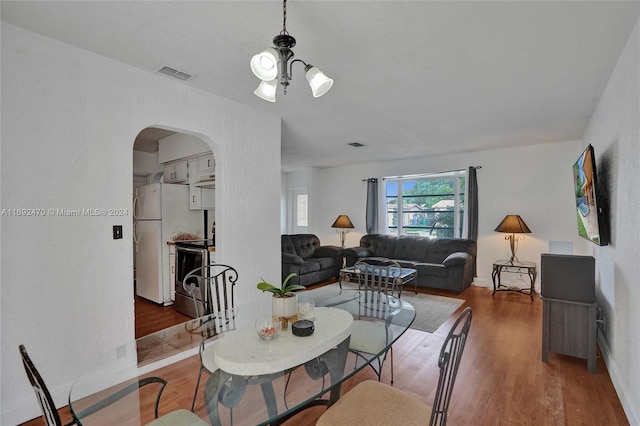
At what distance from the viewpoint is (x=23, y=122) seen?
1.99m

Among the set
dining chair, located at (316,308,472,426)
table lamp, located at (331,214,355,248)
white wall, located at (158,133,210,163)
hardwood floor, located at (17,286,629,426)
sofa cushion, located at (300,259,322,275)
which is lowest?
hardwood floor, located at (17,286,629,426)

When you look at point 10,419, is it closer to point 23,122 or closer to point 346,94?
point 23,122

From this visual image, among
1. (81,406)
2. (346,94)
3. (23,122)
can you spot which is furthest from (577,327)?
(23,122)

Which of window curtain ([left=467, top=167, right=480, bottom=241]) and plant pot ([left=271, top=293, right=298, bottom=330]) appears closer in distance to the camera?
plant pot ([left=271, top=293, right=298, bottom=330])

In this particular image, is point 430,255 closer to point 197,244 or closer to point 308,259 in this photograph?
point 308,259

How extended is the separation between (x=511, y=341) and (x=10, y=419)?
4.10 m

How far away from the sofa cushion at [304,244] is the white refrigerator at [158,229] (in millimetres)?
2168

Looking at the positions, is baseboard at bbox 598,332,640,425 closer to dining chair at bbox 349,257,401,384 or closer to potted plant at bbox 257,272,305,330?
dining chair at bbox 349,257,401,384

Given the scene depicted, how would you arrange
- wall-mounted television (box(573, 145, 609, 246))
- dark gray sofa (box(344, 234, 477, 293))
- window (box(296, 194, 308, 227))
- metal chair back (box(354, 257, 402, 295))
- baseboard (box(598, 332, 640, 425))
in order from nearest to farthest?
baseboard (box(598, 332, 640, 425)), wall-mounted television (box(573, 145, 609, 246)), metal chair back (box(354, 257, 402, 295)), dark gray sofa (box(344, 234, 477, 293)), window (box(296, 194, 308, 227))

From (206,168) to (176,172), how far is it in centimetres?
87

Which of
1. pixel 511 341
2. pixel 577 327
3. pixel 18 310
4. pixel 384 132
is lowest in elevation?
pixel 511 341

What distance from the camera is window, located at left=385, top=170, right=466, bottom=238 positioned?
610cm

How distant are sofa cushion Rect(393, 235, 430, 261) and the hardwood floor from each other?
236 centimetres

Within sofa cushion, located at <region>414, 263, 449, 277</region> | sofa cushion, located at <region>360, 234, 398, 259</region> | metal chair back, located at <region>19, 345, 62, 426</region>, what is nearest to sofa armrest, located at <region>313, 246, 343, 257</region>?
sofa cushion, located at <region>360, 234, 398, 259</region>
